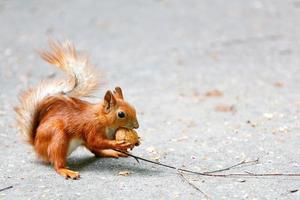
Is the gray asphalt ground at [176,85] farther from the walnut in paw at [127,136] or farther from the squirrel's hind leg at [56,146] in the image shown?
the walnut in paw at [127,136]

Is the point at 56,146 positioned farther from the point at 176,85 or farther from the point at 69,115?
the point at 176,85

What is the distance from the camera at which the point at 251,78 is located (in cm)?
639

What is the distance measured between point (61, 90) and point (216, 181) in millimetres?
1134

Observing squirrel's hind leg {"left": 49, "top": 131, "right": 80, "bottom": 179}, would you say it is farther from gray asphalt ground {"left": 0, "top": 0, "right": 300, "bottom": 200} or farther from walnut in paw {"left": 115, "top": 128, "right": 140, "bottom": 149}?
walnut in paw {"left": 115, "top": 128, "right": 140, "bottom": 149}

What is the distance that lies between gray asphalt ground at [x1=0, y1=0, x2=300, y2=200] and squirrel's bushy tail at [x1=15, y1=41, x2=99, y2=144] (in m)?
0.34

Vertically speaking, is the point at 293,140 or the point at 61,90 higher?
the point at 61,90

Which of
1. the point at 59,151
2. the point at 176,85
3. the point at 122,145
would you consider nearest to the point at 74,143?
the point at 59,151

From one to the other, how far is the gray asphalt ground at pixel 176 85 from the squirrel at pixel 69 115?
175mm

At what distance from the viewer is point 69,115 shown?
3.52 metres

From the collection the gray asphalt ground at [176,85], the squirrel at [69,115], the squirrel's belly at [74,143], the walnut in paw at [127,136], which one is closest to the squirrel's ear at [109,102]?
the squirrel at [69,115]

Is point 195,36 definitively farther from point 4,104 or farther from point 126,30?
point 4,104

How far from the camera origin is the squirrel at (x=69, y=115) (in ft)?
11.3

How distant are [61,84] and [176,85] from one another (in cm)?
273

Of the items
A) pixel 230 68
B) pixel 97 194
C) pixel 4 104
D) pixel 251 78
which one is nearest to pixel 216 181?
pixel 97 194
